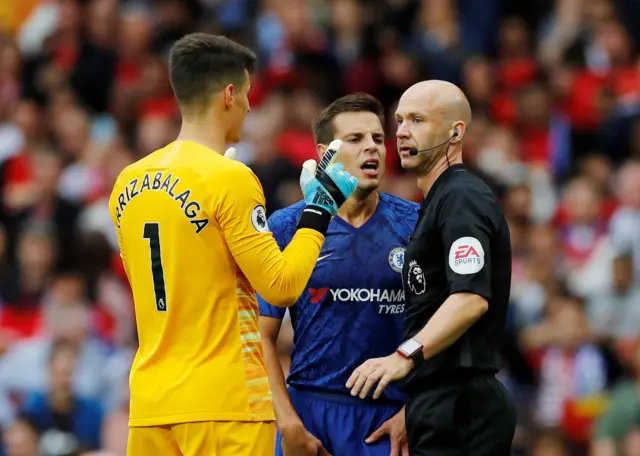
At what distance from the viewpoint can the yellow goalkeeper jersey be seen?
508 cm

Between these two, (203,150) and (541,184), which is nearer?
(203,150)

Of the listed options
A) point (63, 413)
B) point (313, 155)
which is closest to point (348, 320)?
point (63, 413)

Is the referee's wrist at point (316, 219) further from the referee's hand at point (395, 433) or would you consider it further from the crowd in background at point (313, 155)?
the crowd in background at point (313, 155)

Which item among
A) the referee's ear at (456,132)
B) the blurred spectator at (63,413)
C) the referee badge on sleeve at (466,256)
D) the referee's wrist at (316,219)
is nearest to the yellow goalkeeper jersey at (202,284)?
the referee's wrist at (316,219)

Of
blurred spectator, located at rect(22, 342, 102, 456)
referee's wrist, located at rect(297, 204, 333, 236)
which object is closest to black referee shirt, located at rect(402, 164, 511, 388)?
referee's wrist, located at rect(297, 204, 333, 236)

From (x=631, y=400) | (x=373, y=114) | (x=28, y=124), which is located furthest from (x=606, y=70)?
(x=373, y=114)

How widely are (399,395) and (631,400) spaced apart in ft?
11.9

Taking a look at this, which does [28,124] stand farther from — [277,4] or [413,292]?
[413,292]

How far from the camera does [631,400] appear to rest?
9.22m

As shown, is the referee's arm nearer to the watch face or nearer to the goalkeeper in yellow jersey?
the watch face

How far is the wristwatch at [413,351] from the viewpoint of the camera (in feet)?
17.0

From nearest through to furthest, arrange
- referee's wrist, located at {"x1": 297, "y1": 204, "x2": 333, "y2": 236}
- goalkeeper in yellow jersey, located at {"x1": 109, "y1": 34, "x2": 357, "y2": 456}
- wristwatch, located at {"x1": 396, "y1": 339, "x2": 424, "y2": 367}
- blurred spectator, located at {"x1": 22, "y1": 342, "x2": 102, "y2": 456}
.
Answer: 1. goalkeeper in yellow jersey, located at {"x1": 109, "y1": 34, "x2": 357, "y2": 456}
2. wristwatch, located at {"x1": 396, "y1": 339, "x2": 424, "y2": 367}
3. referee's wrist, located at {"x1": 297, "y1": 204, "x2": 333, "y2": 236}
4. blurred spectator, located at {"x1": 22, "y1": 342, "x2": 102, "y2": 456}

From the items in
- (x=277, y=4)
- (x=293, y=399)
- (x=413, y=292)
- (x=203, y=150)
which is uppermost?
(x=277, y=4)

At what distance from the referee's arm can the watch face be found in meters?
0.02
